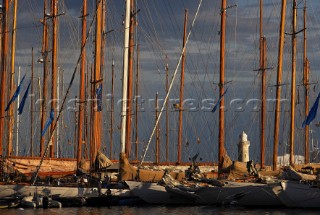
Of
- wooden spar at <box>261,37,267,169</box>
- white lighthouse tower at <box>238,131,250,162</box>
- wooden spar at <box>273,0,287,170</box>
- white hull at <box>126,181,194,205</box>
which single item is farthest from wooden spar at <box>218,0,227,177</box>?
white lighthouse tower at <box>238,131,250,162</box>

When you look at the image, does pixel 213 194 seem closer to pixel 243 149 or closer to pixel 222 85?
pixel 222 85

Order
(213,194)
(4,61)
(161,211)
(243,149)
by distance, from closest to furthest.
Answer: (161,211), (213,194), (4,61), (243,149)

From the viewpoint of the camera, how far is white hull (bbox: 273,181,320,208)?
46.2 m

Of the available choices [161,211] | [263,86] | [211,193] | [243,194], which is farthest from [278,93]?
[161,211]

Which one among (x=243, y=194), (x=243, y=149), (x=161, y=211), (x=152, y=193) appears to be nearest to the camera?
(x=161, y=211)

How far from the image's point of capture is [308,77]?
82.0 meters

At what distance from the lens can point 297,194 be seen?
4672cm

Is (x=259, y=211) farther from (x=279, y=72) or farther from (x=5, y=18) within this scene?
(x=5, y=18)

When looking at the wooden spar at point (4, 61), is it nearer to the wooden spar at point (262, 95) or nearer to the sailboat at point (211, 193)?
the sailboat at point (211, 193)

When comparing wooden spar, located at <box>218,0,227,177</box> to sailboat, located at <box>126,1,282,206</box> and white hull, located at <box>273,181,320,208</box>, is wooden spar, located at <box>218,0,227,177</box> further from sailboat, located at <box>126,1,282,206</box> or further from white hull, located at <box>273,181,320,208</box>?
white hull, located at <box>273,181,320,208</box>

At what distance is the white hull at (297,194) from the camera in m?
46.2

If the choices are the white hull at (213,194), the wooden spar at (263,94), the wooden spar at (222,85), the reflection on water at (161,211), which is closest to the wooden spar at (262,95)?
the wooden spar at (263,94)

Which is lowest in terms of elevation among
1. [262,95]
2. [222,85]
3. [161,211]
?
[161,211]

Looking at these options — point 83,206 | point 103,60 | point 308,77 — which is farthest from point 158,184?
point 308,77
